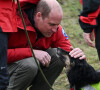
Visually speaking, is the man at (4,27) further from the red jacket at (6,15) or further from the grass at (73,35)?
the grass at (73,35)

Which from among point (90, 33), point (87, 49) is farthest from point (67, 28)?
point (90, 33)

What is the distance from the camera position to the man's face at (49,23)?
2.80 m

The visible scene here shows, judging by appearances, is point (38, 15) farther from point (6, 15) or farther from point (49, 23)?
point (6, 15)

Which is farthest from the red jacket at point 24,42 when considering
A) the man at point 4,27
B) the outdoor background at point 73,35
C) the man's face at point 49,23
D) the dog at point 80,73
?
the outdoor background at point 73,35

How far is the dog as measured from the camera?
2.80 m

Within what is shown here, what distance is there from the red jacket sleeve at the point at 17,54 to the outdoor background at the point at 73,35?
110 cm

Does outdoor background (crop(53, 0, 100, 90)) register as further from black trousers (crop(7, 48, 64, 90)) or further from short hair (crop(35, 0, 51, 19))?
short hair (crop(35, 0, 51, 19))

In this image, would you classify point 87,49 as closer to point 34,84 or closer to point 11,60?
point 34,84

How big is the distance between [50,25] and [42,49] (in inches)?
18.5

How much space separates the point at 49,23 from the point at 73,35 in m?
3.06

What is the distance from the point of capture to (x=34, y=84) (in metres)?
3.25

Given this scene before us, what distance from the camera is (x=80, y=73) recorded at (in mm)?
2820

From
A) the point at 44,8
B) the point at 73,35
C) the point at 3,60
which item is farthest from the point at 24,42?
the point at 73,35

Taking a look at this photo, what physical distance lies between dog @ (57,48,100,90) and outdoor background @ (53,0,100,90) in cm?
94
